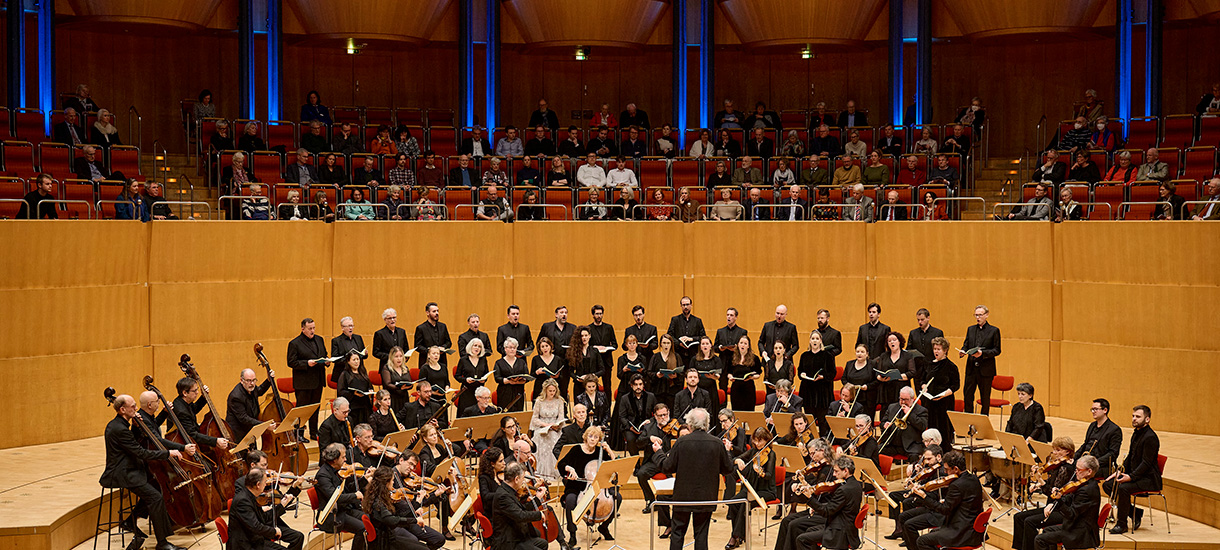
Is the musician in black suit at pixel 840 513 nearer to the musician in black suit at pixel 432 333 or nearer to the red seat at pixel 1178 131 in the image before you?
the musician in black suit at pixel 432 333

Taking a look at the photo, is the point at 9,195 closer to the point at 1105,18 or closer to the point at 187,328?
the point at 187,328

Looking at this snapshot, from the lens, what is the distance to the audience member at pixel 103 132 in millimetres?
16047

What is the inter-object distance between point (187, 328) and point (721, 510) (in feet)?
21.1

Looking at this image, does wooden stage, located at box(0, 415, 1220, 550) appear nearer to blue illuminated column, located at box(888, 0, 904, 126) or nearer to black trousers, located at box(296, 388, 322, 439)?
black trousers, located at box(296, 388, 322, 439)

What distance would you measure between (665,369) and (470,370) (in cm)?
200

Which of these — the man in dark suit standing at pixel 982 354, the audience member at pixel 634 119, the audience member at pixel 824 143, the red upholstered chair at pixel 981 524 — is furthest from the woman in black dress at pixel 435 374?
the audience member at pixel 634 119

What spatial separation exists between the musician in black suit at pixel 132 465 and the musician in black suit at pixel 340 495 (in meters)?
1.33

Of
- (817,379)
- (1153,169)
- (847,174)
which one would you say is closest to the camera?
(817,379)

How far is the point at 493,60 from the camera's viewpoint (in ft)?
64.9

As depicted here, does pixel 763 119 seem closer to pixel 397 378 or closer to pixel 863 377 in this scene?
pixel 863 377

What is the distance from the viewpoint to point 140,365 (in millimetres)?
13328

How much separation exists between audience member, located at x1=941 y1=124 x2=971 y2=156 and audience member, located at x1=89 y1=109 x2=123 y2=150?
448 inches

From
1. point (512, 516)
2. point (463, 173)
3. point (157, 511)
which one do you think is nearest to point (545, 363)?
point (512, 516)

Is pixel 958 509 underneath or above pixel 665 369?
underneath
